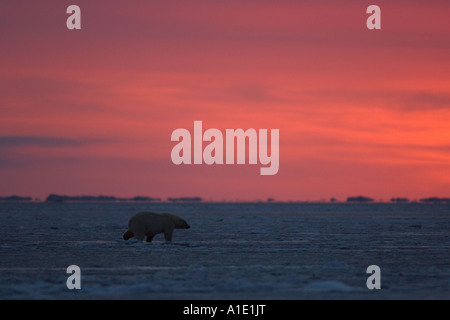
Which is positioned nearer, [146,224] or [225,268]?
[225,268]

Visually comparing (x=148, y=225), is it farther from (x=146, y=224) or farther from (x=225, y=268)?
(x=225, y=268)

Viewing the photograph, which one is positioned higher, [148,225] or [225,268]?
[148,225]

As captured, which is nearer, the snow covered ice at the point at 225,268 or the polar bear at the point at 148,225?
the snow covered ice at the point at 225,268

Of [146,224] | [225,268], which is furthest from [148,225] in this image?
[225,268]

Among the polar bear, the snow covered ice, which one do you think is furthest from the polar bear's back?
the snow covered ice

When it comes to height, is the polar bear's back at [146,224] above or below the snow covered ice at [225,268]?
above

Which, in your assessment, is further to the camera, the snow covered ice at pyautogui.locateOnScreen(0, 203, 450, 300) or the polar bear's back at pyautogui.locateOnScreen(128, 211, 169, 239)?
the polar bear's back at pyautogui.locateOnScreen(128, 211, 169, 239)

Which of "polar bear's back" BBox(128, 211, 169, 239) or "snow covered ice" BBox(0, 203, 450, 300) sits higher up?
"polar bear's back" BBox(128, 211, 169, 239)

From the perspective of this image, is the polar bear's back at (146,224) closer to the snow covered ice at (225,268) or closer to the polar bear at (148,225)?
the polar bear at (148,225)

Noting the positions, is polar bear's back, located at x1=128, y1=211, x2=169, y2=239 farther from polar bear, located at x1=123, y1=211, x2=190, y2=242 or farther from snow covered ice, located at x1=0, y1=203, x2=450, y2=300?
snow covered ice, located at x1=0, y1=203, x2=450, y2=300

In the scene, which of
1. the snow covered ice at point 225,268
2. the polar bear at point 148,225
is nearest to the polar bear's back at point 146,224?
the polar bear at point 148,225

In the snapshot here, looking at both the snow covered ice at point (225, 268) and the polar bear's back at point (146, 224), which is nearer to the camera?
the snow covered ice at point (225, 268)
